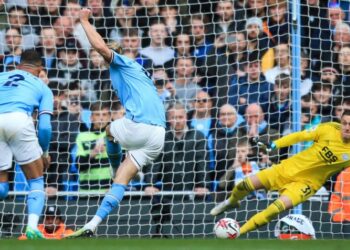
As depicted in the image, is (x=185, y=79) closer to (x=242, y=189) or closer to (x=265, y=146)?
(x=242, y=189)

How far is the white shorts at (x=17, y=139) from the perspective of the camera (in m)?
9.50

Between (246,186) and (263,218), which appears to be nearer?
(263,218)

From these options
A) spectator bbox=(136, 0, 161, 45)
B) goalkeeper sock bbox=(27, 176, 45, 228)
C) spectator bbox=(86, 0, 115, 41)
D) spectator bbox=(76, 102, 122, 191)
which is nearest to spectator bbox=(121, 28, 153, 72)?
spectator bbox=(136, 0, 161, 45)

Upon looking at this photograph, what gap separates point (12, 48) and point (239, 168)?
312 centimetres

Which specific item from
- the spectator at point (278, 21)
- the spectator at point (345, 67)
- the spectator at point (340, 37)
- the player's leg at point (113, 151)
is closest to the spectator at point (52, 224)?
the player's leg at point (113, 151)

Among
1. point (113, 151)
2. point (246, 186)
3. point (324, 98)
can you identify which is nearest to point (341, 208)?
point (246, 186)

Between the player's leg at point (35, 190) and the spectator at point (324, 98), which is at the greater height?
the spectator at point (324, 98)

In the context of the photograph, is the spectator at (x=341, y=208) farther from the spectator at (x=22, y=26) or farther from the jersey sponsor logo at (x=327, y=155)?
the spectator at (x=22, y=26)

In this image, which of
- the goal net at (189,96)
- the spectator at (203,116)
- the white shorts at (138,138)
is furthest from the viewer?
the spectator at (203,116)

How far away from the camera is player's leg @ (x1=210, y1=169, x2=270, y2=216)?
11.0 meters

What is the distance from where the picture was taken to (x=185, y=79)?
12.9 metres

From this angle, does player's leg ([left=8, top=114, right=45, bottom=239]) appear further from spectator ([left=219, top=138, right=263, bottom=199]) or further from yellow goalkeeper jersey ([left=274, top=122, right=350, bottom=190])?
spectator ([left=219, top=138, right=263, bottom=199])

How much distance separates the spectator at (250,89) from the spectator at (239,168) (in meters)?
0.56

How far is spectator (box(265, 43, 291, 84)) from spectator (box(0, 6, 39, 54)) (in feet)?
9.40
